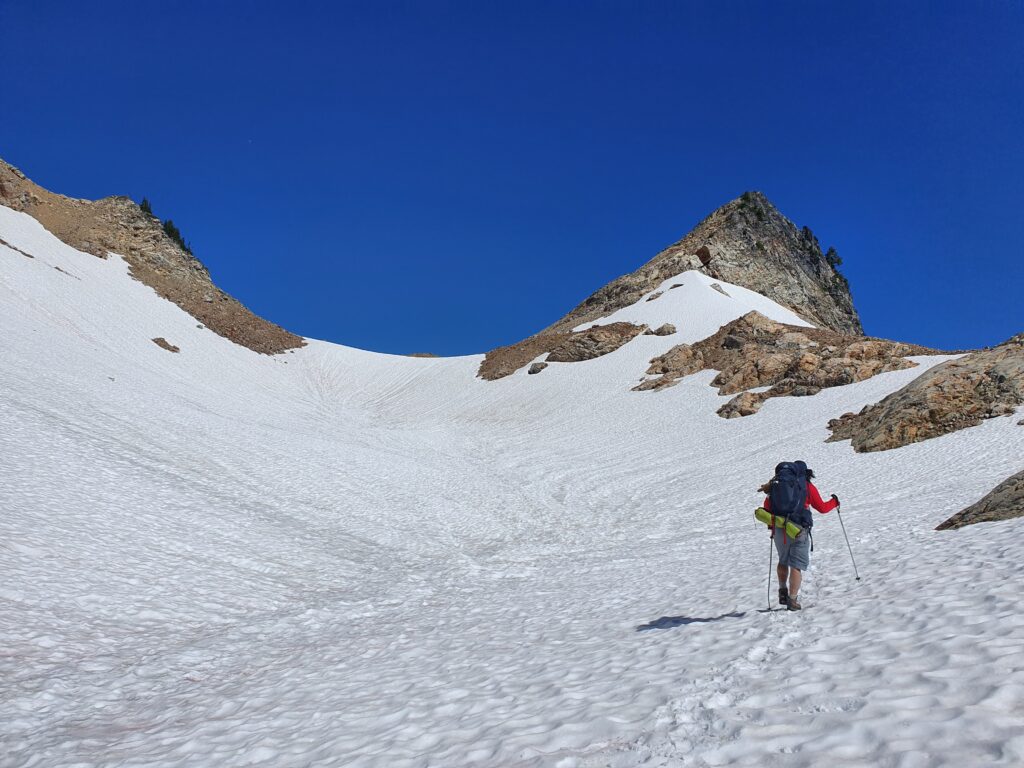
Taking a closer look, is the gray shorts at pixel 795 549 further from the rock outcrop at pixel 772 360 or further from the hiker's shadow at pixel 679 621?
the rock outcrop at pixel 772 360

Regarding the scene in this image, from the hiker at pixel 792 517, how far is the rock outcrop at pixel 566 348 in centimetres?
5168

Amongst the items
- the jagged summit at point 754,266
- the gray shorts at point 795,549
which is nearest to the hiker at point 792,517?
the gray shorts at point 795,549

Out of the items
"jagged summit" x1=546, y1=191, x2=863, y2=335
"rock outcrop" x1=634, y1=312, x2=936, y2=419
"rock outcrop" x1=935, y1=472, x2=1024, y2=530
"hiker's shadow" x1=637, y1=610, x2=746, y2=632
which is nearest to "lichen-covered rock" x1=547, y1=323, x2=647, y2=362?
"rock outcrop" x1=634, y1=312, x2=936, y2=419

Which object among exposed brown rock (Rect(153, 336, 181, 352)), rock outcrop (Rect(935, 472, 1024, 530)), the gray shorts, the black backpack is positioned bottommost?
rock outcrop (Rect(935, 472, 1024, 530))

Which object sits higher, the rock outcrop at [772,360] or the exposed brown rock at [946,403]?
the rock outcrop at [772,360]

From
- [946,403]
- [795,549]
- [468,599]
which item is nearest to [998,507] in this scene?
[795,549]

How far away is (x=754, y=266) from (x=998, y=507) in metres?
82.0

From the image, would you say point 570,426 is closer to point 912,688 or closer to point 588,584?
point 588,584

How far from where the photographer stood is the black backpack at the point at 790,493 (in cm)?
888

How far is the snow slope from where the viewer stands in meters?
5.41

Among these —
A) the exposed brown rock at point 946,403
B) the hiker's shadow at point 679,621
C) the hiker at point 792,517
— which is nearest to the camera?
the hiker at point 792,517

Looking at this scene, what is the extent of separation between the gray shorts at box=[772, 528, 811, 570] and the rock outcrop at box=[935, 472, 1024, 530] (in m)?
5.74

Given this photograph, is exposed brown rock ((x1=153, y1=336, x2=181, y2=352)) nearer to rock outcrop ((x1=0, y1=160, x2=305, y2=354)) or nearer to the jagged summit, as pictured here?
rock outcrop ((x1=0, y1=160, x2=305, y2=354))

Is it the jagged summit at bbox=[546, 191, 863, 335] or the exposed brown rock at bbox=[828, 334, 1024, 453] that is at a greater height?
the jagged summit at bbox=[546, 191, 863, 335]
